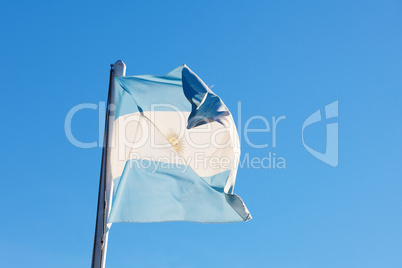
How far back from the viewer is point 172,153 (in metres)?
16.9

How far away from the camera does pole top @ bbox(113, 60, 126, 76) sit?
1658cm

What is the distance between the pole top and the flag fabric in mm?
168

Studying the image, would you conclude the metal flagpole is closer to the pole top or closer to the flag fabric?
the flag fabric

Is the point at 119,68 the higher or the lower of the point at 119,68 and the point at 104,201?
the higher

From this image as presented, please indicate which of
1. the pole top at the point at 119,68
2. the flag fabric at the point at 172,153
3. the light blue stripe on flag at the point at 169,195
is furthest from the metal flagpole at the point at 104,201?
the pole top at the point at 119,68

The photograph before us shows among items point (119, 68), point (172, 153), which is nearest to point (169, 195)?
point (172, 153)

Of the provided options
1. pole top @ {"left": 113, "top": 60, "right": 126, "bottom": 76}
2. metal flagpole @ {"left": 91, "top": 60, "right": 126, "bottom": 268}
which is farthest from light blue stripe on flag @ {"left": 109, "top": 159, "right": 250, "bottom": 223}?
pole top @ {"left": 113, "top": 60, "right": 126, "bottom": 76}

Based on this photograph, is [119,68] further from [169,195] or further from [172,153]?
[169,195]

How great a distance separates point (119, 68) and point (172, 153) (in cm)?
283

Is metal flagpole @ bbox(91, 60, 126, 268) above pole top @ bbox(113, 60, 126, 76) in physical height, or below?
below

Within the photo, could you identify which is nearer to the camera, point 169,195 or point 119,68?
point 169,195

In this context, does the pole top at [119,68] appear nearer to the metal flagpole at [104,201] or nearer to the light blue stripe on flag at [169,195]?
the metal flagpole at [104,201]

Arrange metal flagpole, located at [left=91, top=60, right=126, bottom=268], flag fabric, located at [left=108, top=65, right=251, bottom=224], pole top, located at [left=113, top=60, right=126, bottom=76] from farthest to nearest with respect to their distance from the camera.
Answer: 1. pole top, located at [left=113, top=60, right=126, bottom=76]
2. flag fabric, located at [left=108, top=65, right=251, bottom=224]
3. metal flagpole, located at [left=91, top=60, right=126, bottom=268]

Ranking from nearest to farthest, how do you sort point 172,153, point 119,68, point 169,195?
point 169,195
point 119,68
point 172,153
